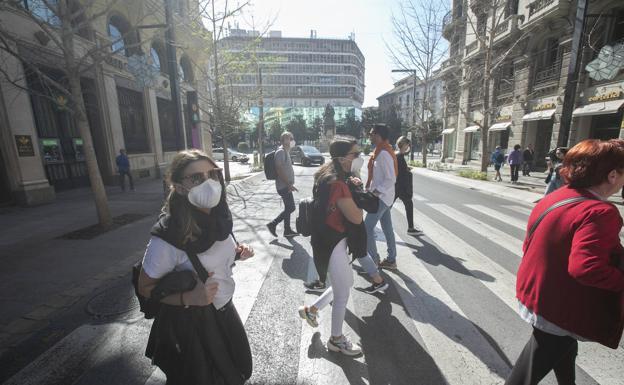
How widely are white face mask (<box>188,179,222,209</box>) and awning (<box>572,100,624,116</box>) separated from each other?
17496 mm

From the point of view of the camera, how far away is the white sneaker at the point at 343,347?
2486mm

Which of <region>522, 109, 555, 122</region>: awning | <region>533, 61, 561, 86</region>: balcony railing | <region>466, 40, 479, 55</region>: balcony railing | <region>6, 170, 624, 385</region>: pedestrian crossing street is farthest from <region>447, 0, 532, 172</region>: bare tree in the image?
<region>6, 170, 624, 385</region>: pedestrian crossing street

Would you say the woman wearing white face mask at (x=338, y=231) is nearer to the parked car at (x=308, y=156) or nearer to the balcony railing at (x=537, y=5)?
the balcony railing at (x=537, y=5)

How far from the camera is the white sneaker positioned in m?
2.49

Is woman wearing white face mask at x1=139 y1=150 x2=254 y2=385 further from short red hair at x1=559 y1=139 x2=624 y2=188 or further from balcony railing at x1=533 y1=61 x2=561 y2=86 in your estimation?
balcony railing at x1=533 y1=61 x2=561 y2=86

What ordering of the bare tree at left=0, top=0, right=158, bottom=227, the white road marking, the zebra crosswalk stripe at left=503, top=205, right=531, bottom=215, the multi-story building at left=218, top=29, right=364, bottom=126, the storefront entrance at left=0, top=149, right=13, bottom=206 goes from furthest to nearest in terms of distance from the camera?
the multi-story building at left=218, top=29, right=364, bottom=126, the storefront entrance at left=0, top=149, right=13, bottom=206, the zebra crosswalk stripe at left=503, top=205, right=531, bottom=215, the white road marking, the bare tree at left=0, top=0, right=158, bottom=227

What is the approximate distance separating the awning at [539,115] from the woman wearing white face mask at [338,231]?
1841cm

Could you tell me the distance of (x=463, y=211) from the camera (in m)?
7.74

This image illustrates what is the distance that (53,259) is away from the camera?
4.58 metres

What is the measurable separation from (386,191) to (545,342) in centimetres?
247

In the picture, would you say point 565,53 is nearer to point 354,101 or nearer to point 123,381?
point 123,381

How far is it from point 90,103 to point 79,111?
7400mm

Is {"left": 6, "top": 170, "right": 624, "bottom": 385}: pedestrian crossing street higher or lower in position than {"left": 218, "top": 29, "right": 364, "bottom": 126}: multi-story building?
lower

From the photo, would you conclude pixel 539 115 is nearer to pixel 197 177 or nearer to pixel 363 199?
pixel 363 199
